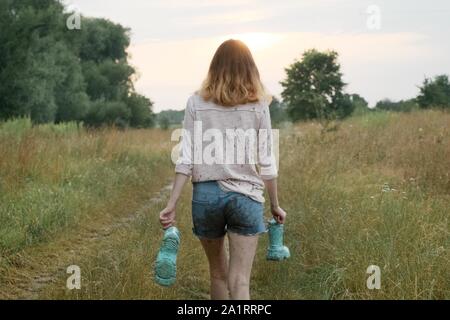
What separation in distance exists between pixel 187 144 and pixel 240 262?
28.6 inches

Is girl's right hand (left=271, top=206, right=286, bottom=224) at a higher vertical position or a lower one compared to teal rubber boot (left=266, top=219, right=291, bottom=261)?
higher

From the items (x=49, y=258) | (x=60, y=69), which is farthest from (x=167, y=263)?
(x=60, y=69)

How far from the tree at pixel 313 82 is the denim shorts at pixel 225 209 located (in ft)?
142

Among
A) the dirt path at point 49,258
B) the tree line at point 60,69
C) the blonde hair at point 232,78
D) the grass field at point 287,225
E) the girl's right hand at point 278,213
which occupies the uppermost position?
the tree line at point 60,69

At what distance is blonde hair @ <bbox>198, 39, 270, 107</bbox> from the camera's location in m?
2.92

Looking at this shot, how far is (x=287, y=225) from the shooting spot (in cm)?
593

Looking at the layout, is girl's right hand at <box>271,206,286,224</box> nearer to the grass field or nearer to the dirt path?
the grass field

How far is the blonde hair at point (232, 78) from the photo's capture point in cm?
292

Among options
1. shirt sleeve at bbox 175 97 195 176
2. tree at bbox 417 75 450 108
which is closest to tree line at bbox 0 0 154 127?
shirt sleeve at bbox 175 97 195 176

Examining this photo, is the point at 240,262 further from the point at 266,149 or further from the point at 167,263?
the point at 266,149

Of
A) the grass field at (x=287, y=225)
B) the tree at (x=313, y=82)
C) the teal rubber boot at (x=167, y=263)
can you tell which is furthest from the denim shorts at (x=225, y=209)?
the tree at (x=313, y=82)

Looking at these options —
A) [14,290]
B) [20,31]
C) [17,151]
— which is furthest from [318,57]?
[14,290]

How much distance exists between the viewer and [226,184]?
294 centimetres

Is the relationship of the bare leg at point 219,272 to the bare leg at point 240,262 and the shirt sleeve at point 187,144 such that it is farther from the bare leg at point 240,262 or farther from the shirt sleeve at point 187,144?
the shirt sleeve at point 187,144
